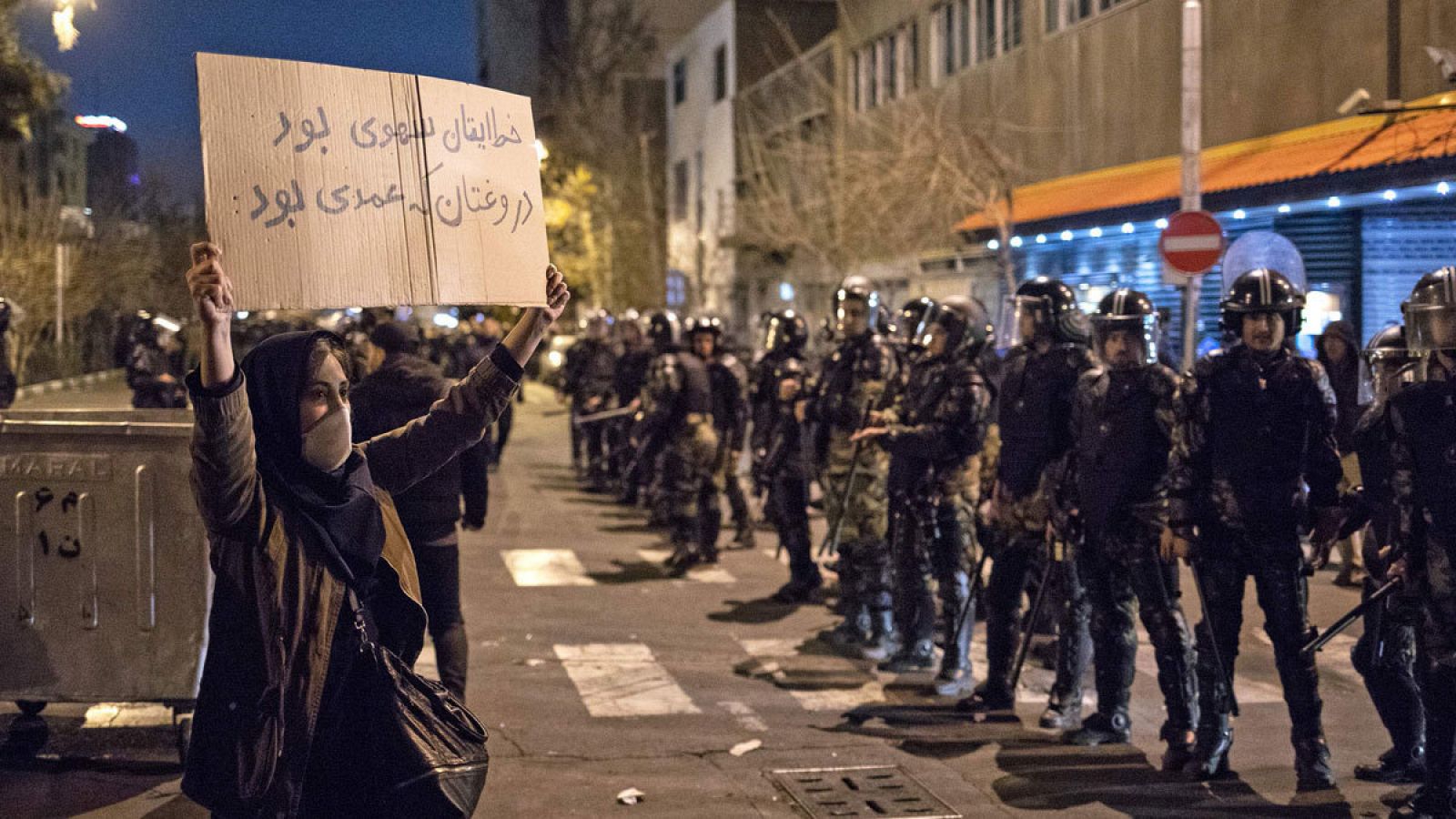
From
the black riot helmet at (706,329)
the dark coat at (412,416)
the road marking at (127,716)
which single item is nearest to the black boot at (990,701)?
the dark coat at (412,416)

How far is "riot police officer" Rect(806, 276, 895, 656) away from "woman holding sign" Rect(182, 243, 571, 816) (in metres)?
6.46

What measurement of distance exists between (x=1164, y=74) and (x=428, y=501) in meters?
16.0

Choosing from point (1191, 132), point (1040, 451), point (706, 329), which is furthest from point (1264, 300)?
point (1191, 132)

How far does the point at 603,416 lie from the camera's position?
18969 mm

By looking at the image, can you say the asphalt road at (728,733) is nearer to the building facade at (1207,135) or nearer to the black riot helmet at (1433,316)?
the black riot helmet at (1433,316)

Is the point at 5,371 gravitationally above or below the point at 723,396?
above

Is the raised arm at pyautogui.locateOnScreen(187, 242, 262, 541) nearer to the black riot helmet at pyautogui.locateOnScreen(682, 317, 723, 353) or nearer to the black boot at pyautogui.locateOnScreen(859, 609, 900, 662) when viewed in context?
the black boot at pyautogui.locateOnScreen(859, 609, 900, 662)

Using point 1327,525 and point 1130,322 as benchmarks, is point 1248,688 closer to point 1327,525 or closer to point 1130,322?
point 1327,525

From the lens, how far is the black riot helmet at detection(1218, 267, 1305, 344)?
6738mm

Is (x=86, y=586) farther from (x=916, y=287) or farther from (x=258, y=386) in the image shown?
(x=916, y=287)

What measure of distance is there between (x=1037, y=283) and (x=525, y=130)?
4.15 metres

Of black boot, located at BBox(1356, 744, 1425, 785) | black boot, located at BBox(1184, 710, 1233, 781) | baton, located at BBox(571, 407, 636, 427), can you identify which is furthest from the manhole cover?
baton, located at BBox(571, 407, 636, 427)

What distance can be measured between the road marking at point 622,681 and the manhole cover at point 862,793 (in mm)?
1373

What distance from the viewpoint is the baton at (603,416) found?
59.3ft
